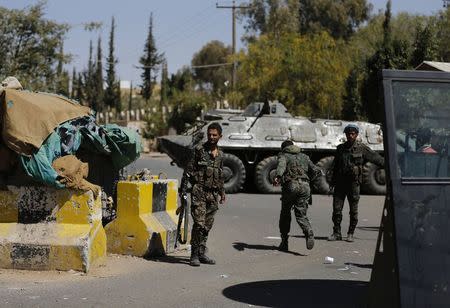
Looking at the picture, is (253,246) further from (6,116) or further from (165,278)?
(6,116)

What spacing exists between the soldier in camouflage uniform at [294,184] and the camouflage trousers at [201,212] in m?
1.30

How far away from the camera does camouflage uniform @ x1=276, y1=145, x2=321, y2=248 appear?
10.0m

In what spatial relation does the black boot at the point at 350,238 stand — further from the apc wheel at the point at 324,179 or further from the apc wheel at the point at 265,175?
the apc wheel at the point at 324,179

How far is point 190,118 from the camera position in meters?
51.8

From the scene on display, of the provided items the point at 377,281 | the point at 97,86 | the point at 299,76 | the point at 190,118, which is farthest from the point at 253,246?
the point at 97,86

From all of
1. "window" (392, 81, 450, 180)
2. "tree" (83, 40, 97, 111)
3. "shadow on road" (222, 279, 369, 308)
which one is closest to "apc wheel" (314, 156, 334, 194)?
"shadow on road" (222, 279, 369, 308)

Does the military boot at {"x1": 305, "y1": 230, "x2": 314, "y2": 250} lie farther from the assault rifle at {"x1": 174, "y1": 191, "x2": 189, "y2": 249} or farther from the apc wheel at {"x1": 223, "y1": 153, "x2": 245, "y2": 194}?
the apc wheel at {"x1": 223, "y1": 153, "x2": 245, "y2": 194}

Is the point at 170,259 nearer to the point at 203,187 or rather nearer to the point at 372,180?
the point at 203,187

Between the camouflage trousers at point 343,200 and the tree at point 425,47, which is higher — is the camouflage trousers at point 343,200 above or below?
below

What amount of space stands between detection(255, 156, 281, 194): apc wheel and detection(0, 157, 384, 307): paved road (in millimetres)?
9146

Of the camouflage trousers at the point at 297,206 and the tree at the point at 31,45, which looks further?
the tree at the point at 31,45

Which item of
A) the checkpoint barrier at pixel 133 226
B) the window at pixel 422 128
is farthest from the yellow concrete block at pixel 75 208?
the window at pixel 422 128

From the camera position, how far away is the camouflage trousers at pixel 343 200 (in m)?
11.3

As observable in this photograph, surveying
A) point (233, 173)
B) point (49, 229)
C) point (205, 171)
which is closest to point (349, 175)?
point (205, 171)
